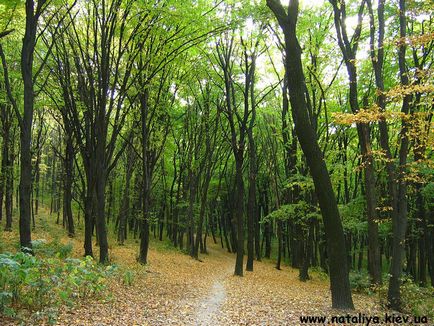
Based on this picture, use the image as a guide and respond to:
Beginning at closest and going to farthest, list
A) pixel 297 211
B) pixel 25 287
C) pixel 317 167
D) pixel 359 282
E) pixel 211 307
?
pixel 25 287
pixel 317 167
pixel 211 307
pixel 359 282
pixel 297 211

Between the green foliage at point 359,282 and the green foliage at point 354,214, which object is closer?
the green foliage at point 359,282

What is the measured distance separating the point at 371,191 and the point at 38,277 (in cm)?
1052

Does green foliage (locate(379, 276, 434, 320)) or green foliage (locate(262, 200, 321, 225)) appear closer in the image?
green foliage (locate(379, 276, 434, 320))

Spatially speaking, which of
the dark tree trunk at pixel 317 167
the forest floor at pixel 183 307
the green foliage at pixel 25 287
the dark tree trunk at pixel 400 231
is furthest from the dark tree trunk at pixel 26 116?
the dark tree trunk at pixel 400 231

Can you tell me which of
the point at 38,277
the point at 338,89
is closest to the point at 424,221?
the point at 338,89

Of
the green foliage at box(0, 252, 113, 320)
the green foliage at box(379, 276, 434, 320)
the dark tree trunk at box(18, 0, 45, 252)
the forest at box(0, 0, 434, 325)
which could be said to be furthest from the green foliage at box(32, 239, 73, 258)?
the green foliage at box(379, 276, 434, 320)

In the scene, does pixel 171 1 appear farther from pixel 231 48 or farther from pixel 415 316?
pixel 415 316

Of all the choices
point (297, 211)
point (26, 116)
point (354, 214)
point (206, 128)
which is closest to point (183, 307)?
point (26, 116)

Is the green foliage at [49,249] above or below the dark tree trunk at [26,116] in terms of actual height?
below

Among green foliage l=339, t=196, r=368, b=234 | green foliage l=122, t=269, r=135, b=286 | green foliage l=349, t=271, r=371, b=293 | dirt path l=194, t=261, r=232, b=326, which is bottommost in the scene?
green foliage l=349, t=271, r=371, b=293

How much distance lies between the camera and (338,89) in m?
20.9

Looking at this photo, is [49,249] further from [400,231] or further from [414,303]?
[414,303]

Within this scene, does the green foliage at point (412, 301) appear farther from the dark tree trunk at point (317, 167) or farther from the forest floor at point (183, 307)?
the dark tree trunk at point (317, 167)

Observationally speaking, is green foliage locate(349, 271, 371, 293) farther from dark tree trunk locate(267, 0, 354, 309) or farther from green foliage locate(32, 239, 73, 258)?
green foliage locate(32, 239, 73, 258)
